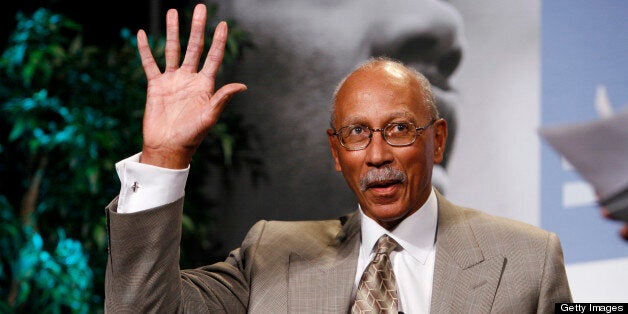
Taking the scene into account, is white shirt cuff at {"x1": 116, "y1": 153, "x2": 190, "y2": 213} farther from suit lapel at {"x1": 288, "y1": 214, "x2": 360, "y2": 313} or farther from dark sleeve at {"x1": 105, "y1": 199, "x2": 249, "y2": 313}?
suit lapel at {"x1": 288, "y1": 214, "x2": 360, "y2": 313}

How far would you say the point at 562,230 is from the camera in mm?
2912

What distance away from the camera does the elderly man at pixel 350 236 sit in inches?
56.5

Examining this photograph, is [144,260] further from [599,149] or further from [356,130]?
[599,149]

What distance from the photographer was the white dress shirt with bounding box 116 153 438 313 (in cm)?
144

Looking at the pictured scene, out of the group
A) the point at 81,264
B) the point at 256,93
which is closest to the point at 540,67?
the point at 256,93

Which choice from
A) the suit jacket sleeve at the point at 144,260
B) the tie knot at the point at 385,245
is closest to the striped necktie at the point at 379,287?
the tie knot at the point at 385,245

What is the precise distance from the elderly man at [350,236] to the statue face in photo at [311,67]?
51.8 inches

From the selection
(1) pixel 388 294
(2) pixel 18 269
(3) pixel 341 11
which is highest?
(3) pixel 341 11

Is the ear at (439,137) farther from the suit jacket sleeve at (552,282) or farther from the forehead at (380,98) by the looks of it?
the suit jacket sleeve at (552,282)

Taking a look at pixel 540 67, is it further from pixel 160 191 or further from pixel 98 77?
pixel 160 191

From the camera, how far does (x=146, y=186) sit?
143cm

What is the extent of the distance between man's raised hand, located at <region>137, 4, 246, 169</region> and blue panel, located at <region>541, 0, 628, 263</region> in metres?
1.82

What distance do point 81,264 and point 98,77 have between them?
29.5 inches

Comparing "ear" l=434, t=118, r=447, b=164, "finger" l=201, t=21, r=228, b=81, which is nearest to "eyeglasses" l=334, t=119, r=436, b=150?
"ear" l=434, t=118, r=447, b=164
